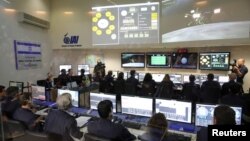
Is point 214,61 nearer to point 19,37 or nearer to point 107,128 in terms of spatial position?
point 107,128

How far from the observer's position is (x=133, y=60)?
23.1 feet

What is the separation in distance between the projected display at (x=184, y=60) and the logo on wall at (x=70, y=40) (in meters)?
3.14

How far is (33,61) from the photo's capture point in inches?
262

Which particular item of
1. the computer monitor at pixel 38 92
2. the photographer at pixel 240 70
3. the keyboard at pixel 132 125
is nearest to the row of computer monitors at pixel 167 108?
the keyboard at pixel 132 125

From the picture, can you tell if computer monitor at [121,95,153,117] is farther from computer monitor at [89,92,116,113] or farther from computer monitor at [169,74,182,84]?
computer monitor at [169,74,182,84]

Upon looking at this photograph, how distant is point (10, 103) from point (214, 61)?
5.04m

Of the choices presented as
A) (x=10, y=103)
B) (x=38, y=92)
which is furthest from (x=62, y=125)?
(x=38, y=92)

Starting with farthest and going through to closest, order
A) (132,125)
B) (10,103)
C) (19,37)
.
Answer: (19,37) → (10,103) → (132,125)

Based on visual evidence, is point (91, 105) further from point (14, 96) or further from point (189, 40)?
point (189, 40)

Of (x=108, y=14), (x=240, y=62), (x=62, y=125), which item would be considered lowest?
(x=62, y=125)

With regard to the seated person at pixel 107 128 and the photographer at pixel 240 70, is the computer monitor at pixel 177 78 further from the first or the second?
the seated person at pixel 107 128

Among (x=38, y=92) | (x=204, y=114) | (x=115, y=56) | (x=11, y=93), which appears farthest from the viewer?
(x=115, y=56)

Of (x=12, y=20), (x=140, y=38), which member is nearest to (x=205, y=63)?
(x=140, y=38)

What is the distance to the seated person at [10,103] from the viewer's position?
318 centimetres
